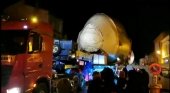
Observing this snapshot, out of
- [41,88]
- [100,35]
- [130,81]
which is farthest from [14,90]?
[100,35]

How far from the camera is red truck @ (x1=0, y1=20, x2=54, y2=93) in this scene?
8.91 meters

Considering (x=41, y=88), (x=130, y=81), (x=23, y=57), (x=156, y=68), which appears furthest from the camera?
(x=156, y=68)

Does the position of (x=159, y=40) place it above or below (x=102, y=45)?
above

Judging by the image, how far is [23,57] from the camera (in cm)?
941

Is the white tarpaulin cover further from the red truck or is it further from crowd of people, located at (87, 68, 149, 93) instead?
the red truck

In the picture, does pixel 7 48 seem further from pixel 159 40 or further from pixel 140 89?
pixel 159 40

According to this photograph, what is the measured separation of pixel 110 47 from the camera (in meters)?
17.7

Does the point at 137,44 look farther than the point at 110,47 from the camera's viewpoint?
Yes

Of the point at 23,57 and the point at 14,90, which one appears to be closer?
the point at 14,90

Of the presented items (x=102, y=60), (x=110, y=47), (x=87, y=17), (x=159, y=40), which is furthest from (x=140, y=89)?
(x=159, y=40)

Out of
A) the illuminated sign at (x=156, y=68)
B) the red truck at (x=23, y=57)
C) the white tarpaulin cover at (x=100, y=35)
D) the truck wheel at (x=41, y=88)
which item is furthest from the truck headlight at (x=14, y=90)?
the white tarpaulin cover at (x=100, y=35)

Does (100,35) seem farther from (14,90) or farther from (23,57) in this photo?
(14,90)

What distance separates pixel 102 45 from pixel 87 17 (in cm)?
279

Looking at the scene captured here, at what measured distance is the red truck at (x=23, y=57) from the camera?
891cm
